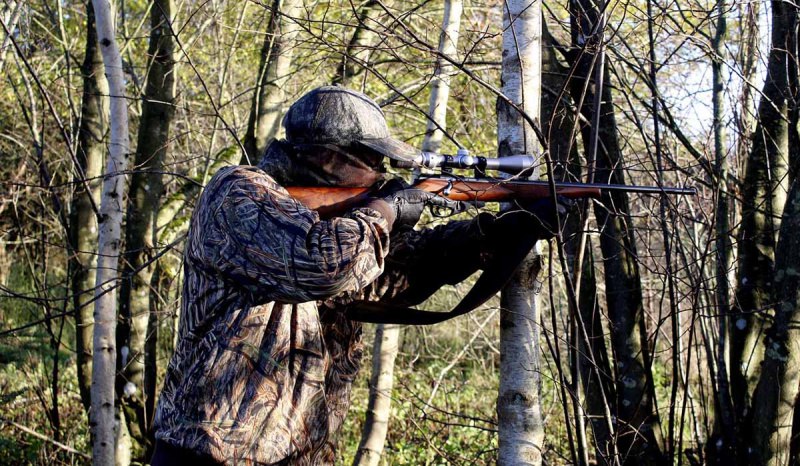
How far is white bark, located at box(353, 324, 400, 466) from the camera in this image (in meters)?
6.02

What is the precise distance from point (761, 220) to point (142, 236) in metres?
5.13

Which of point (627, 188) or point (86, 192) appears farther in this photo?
point (86, 192)

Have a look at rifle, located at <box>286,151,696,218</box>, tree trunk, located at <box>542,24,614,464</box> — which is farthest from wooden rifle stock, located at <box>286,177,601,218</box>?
tree trunk, located at <box>542,24,614,464</box>

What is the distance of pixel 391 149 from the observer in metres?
2.99

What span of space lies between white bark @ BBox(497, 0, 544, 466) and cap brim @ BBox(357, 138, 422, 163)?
17.9 inches

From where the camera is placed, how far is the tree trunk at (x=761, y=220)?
15.2 ft

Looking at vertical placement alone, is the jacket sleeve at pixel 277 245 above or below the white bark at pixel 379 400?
above

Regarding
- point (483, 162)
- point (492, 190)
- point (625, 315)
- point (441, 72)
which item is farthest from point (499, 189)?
point (441, 72)

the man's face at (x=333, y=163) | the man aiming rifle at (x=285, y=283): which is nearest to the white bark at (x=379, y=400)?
the man aiming rifle at (x=285, y=283)

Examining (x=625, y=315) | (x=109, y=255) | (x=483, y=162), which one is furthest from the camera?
(x=109, y=255)

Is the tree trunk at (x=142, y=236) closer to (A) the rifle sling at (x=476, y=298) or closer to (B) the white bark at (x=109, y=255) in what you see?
(B) the white bark at (x=109, y=255)

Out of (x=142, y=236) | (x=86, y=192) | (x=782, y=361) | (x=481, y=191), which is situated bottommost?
(x=782, y=361)

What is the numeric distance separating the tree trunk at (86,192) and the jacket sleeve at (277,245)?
15.3 ft

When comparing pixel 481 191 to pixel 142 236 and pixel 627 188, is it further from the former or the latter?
pixel 142 236
